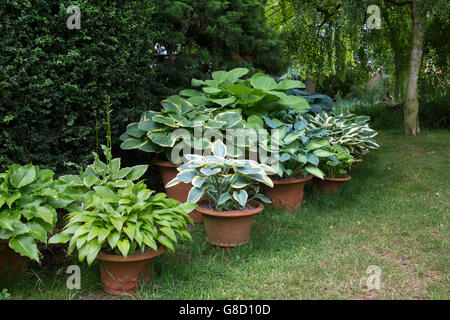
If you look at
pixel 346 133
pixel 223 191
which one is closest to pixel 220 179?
pixel 223 191

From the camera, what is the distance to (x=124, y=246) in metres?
1.90

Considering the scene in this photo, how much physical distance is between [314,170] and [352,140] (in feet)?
3.23

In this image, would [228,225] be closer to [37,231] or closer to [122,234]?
[122,234]

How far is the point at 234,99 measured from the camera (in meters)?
3.54

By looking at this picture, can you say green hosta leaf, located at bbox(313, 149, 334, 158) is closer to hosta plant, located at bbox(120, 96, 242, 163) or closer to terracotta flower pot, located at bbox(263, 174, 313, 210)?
terracotta flower pot, located at bbox(263, 174, 313, 210)

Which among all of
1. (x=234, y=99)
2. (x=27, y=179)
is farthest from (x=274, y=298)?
(x=234, y=99)

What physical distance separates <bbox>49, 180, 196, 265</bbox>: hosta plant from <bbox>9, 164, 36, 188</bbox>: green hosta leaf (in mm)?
303

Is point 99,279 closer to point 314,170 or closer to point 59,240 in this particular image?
point 59,240

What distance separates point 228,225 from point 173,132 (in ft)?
3.13

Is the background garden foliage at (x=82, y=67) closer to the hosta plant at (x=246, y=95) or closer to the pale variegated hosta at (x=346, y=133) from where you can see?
the hosta plant at (x=246, y=95)

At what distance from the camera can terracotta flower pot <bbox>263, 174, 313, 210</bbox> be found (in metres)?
3.34

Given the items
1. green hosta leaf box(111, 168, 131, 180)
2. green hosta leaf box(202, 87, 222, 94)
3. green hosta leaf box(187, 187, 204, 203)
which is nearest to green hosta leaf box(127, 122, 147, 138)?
green hosta leaf box(111, 168, 131, 180)

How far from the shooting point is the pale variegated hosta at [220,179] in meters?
2.56

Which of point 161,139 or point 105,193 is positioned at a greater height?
point 161,139
